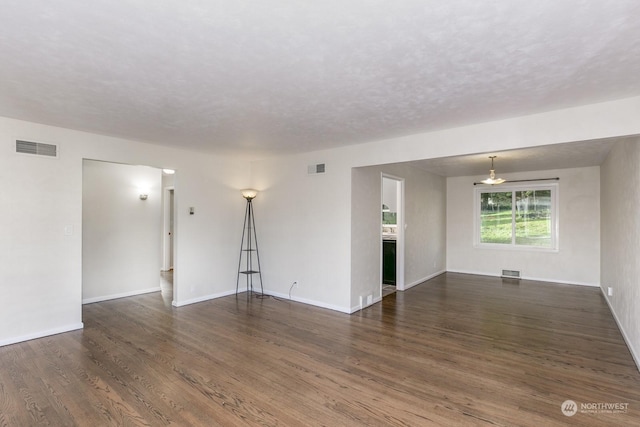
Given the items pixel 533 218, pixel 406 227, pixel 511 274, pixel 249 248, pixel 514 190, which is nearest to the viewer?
pixel 249 248

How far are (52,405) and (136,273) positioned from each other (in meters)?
3.61

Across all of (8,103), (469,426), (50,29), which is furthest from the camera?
(8,103)

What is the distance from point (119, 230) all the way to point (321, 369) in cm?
446

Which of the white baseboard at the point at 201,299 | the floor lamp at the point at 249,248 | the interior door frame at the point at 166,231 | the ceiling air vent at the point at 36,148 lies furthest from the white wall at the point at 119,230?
the interior door frame at the point at 166,231

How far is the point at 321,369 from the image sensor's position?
9.92 ft

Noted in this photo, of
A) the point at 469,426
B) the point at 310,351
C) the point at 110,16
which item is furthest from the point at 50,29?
the point at 469,426

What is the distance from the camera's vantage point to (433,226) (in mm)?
7512

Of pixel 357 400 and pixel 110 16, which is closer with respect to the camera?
pixel 110 16

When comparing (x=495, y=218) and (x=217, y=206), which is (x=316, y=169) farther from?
(x=495, y=218)

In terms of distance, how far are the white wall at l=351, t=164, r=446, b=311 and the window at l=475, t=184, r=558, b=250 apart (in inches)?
36.0

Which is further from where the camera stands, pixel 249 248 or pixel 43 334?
pixel 249 248

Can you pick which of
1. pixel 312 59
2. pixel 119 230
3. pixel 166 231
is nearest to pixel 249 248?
pixel 119 230

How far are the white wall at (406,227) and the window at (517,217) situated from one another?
914 millimetres

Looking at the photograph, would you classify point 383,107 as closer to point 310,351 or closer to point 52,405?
point 310,351
